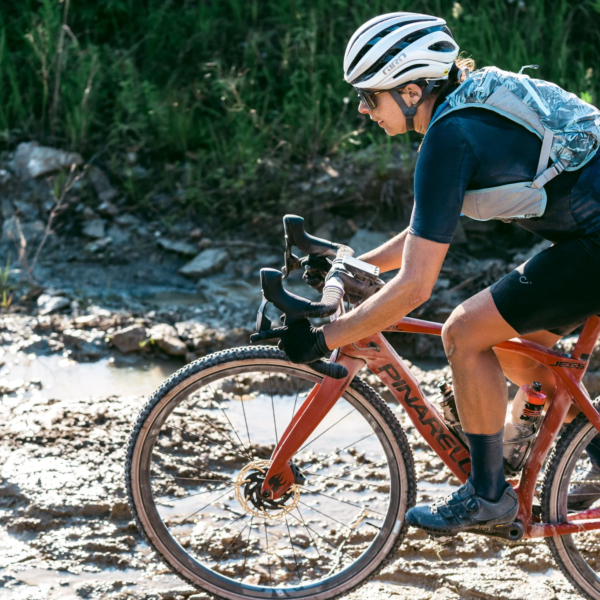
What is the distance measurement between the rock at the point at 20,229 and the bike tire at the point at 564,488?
4764mm

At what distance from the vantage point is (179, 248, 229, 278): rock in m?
6.08

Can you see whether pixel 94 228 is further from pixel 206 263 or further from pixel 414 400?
pixel 414 400

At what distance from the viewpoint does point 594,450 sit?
111 inches

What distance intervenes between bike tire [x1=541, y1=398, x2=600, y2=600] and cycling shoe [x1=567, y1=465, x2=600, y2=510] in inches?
5.3

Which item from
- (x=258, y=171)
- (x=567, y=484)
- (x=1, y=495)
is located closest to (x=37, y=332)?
(x=1, y=495)

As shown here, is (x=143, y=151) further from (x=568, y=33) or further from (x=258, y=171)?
(x=568, y=33)

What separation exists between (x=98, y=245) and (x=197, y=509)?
138 inches

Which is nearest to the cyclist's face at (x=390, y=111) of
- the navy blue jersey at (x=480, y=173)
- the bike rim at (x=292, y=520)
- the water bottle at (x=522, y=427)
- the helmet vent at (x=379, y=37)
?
the helmet vent at (x=379, y=37)

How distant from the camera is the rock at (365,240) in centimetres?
614

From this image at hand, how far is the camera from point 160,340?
4855 millimetres

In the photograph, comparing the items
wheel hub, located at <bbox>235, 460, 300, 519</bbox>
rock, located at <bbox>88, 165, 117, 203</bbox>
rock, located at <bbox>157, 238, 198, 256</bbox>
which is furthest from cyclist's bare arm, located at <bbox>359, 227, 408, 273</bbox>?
→ rock, located at <bbox>88, 165, 117, 203</bbox>

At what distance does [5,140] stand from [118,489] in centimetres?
468

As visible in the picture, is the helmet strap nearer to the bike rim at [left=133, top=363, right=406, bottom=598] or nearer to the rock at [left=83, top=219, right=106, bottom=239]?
the bike rim at [left=133, top=363, right=406, bottom=598]

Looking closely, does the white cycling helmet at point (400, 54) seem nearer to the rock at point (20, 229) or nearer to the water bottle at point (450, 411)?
the water bottle at point (450, 411)
